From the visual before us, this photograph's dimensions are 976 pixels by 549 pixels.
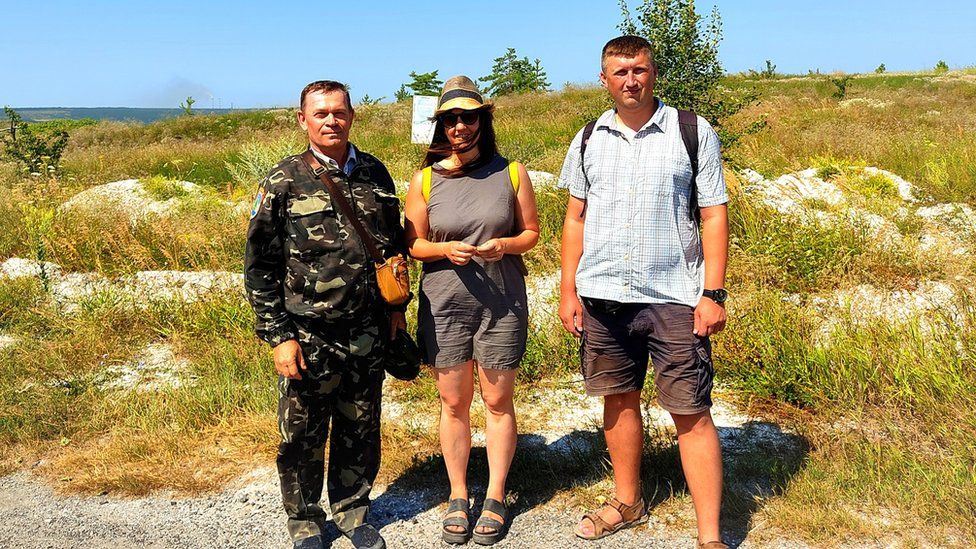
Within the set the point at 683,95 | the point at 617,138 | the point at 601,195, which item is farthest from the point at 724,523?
the point at 683,95

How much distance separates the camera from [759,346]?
446 cm

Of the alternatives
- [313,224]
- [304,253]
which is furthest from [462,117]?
[304,253]

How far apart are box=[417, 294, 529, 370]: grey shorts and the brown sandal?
78cm

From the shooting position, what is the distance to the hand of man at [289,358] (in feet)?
9.41

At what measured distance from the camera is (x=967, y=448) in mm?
3287

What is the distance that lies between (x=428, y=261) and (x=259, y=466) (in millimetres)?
1748

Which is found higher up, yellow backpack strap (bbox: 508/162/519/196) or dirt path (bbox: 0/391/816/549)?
yellow backpack strap (bbox: 508/162/519/196)

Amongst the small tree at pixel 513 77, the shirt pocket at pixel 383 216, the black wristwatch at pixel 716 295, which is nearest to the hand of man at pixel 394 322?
the shirt pocket at pixel 383 216

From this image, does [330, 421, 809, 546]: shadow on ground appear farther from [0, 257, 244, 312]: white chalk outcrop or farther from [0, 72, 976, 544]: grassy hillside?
[0, 257, 244, 312]: white chalk outcrop

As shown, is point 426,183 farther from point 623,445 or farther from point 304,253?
point 623,445

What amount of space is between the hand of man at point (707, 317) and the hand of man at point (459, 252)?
0.89 metres

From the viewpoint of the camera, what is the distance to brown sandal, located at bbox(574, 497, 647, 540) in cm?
312

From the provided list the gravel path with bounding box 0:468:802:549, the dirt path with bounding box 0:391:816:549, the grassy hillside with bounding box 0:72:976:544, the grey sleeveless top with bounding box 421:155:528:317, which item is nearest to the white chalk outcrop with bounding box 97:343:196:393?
the grassy hillside with bounding box 0:72:976:544

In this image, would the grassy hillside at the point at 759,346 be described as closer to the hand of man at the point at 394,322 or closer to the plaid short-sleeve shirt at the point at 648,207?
the hand of man at the point at 394,322
